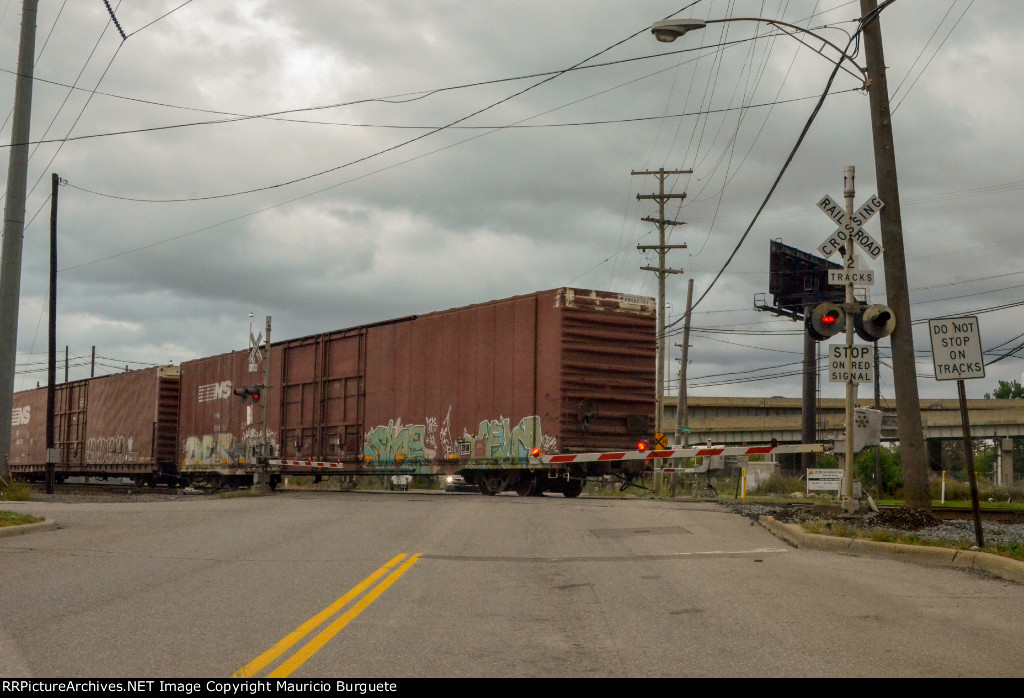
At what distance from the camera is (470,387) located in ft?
74.3

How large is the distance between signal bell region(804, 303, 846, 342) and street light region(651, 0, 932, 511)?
73cm

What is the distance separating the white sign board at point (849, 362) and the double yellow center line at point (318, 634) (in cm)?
721

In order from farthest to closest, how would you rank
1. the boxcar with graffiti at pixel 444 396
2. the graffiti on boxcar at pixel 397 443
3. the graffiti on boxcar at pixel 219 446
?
the graffiti on boxcar at pixel 219 446, the graffiti on boxcar at pixel 397 443, the boxcar with graffiti at pixel 444 396

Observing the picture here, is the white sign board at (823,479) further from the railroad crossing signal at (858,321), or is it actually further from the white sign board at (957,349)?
the white sign board at (957,349)

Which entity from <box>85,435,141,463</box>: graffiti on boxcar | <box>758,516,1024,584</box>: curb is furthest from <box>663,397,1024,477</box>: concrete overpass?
<box>758,516,1024,584</box>: curb

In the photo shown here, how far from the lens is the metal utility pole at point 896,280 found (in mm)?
13562

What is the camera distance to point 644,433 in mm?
21844

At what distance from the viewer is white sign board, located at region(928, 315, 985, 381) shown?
1046 cm

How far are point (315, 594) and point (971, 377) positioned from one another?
23.6 ft

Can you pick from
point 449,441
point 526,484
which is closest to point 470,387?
point 449,441

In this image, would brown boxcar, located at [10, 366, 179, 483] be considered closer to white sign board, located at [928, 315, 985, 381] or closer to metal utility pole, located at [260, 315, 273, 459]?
metal utility pole, located at [260, 315, 273, 459]

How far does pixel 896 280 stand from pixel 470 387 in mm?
11067

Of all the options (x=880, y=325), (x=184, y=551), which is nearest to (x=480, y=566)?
(x=184, y=551)

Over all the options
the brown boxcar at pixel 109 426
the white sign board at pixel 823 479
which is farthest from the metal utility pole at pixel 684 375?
the brown boxcar at pixel 109 426
